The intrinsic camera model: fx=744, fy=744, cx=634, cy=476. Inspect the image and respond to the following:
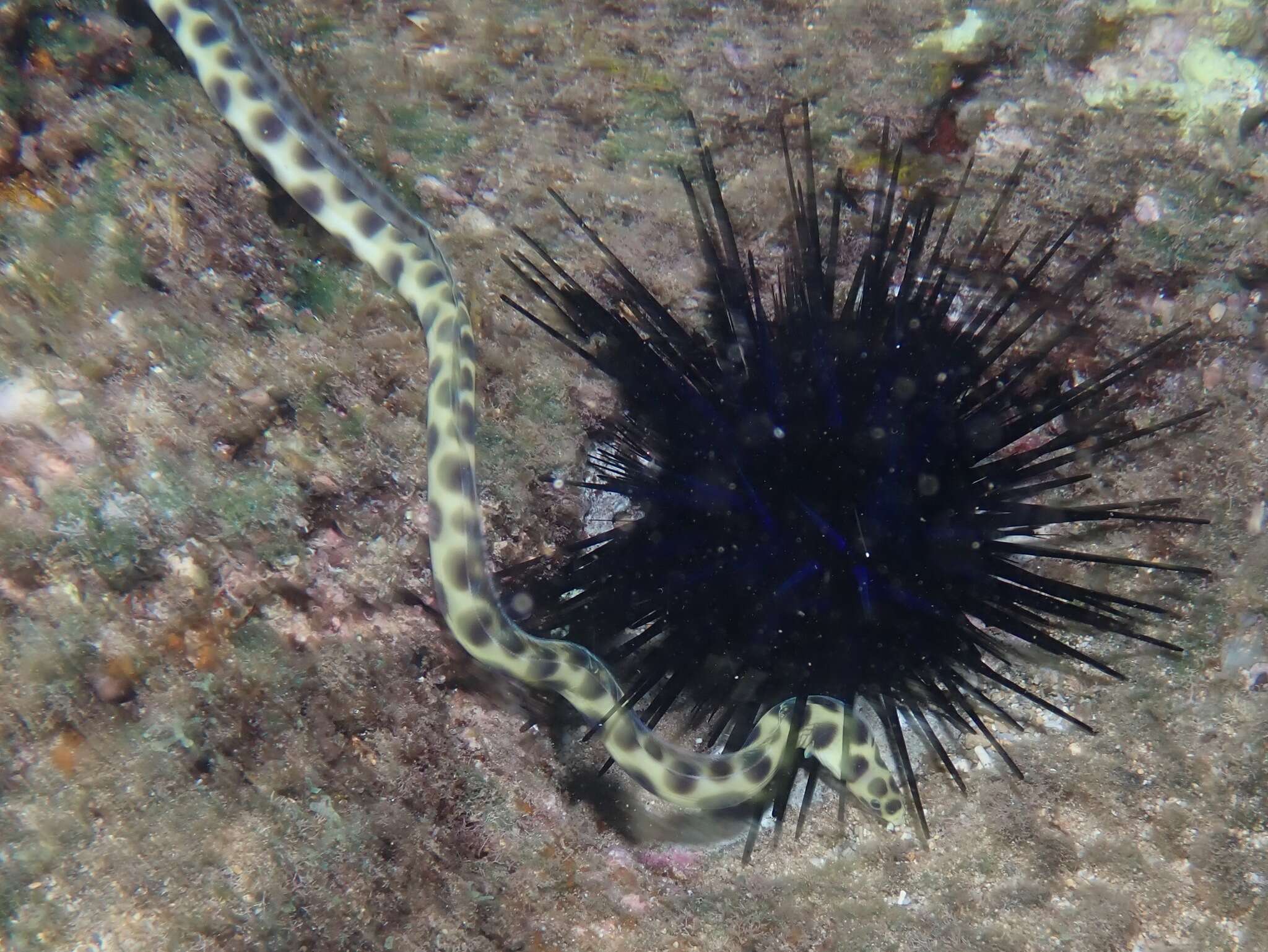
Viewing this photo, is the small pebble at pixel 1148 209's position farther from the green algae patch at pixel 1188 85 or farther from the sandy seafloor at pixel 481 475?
the green algae patch at pixel 1188 85

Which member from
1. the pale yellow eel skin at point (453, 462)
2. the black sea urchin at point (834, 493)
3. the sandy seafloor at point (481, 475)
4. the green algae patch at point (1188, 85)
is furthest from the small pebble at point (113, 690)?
the green algae patch at point (1188, 85)

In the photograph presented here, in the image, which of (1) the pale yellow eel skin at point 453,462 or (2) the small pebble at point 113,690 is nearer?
(2) the small pebble at point 113,690

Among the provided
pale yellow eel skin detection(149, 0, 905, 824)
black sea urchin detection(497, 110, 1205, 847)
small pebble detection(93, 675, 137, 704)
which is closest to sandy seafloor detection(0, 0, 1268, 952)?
small pebble detection(93, 675, 137, 704)

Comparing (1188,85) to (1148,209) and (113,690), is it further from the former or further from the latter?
(113,690)

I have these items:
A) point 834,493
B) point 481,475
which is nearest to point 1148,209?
point 834,493

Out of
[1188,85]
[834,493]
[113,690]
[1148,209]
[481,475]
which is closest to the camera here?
[113,690]

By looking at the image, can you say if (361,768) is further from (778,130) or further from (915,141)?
(915,141)
